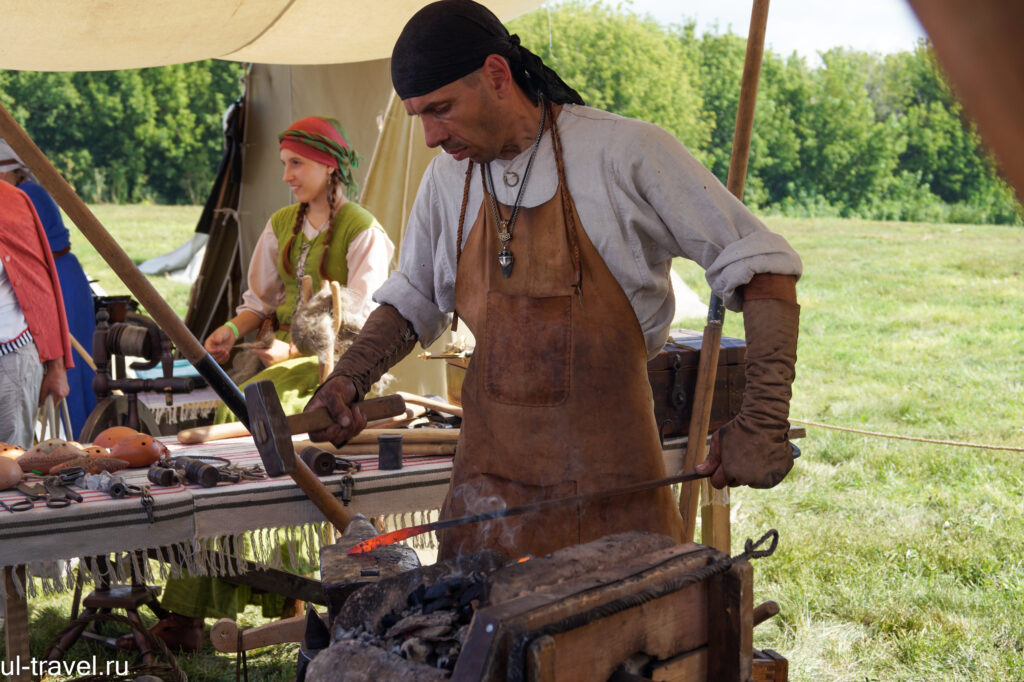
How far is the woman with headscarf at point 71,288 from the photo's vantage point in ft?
15.1

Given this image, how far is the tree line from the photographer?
1833 cm

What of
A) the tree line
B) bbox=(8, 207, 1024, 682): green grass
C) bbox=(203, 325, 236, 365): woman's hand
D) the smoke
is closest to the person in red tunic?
bbox=(203, 325, 236, 365): woman's hand

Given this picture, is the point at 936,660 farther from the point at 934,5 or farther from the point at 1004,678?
the point at 934,5

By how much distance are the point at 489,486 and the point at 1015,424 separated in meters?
5.86

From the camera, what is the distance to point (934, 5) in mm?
330

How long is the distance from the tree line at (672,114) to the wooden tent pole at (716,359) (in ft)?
50.1

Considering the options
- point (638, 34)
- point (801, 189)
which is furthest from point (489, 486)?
point (638, 34)

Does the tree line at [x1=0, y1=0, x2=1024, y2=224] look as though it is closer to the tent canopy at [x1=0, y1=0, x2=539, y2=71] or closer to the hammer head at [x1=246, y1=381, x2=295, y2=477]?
the tent canopy at [x1=0, y1=0, x2=539, y2=71]

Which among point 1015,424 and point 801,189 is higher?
point 801,189

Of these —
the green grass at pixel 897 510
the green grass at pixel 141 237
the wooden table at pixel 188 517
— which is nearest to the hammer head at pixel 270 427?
the wooden table at pixel 188 517

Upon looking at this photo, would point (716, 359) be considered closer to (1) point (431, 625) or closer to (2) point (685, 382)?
(2) point (685, 382)

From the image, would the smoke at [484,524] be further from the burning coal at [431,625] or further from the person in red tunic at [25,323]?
the person in red tunic at [25,323]

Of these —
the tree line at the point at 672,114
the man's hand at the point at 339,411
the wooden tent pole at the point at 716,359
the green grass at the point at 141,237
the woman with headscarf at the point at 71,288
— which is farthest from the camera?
the tree line at the point at 672,114

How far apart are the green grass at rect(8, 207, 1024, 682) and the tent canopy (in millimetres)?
2279
